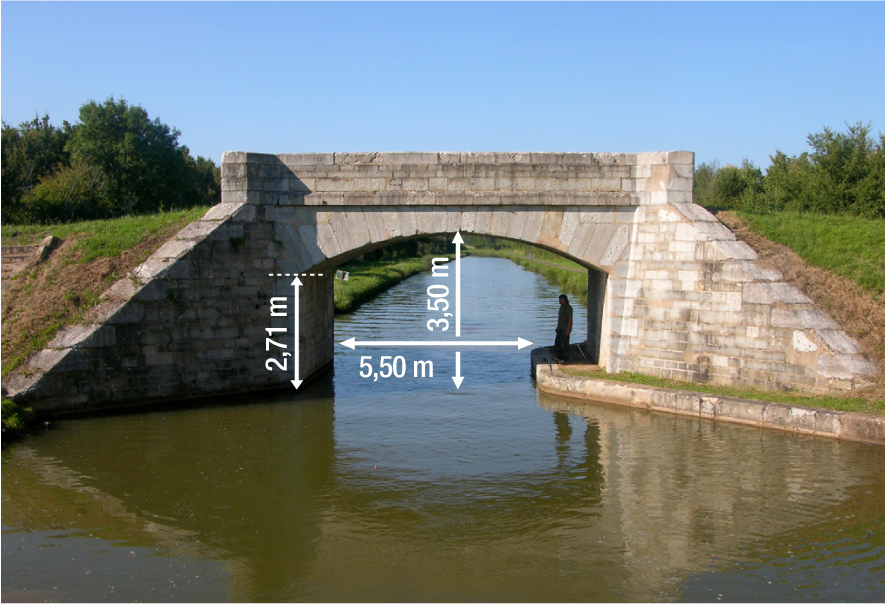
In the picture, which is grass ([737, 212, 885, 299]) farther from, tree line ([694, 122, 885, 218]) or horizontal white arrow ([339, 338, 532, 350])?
horizontal white arrow ([339, 338, 532, 350])

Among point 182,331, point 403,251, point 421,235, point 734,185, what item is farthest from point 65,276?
point 403,251

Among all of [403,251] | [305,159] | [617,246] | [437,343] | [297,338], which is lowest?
[437,343]

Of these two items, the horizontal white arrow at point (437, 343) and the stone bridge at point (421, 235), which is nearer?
the stone bridge at point (421, 235)

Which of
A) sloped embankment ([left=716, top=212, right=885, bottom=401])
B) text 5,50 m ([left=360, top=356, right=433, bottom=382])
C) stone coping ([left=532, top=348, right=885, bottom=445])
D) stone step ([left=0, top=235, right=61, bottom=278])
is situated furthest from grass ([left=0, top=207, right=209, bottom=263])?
sloped embankment ([left=716, top=212, right=885, bottom=401])

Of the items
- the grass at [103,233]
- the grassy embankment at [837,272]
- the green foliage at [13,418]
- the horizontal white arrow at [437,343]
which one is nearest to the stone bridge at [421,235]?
the grassy embankment at [837,272]

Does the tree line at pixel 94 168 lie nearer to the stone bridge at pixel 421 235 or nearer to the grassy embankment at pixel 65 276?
the grassy embankment at pixel 65 276

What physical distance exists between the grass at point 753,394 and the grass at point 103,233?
780 centimetres

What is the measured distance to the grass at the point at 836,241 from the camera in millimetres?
11273

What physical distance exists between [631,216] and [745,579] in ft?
22.6

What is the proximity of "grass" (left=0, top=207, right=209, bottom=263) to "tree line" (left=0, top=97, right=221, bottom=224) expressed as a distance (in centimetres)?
588

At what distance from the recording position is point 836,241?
1218 centimetres

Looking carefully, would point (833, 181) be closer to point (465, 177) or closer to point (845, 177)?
point (845, 177)

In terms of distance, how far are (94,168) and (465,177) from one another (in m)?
17.9

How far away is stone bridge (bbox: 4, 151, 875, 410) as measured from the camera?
430 inches
